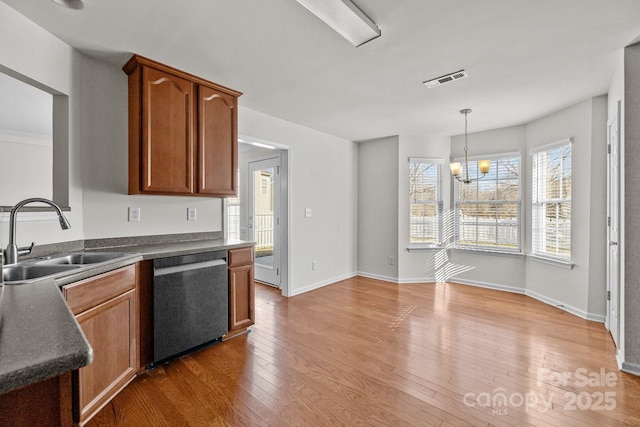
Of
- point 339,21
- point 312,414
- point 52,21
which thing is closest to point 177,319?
point 312,414

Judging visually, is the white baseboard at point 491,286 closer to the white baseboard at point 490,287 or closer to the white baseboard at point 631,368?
the white baseboard at point 490,287

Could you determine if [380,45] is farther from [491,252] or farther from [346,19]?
[491,252]

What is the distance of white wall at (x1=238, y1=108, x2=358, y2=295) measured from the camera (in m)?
4.22

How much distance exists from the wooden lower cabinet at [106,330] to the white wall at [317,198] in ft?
7.43

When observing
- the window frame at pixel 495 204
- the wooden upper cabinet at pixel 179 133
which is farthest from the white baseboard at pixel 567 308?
the wooden upper cabinet at pixel 179 133

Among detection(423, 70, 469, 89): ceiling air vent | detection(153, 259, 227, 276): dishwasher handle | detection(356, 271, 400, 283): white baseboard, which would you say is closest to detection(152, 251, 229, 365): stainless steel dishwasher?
detection(153, 259, 227, 276): dishwasher handle

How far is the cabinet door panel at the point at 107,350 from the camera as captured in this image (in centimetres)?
174

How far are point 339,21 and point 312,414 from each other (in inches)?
96.7

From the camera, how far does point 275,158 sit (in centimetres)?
452

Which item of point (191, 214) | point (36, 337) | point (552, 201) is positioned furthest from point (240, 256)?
point (552, 201)

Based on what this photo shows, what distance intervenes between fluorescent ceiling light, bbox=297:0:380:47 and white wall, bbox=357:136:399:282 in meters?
3.12

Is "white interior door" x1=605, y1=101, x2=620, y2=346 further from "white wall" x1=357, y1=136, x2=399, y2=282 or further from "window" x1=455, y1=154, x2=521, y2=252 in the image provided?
"white wall" x1=357, y1=136, x2=399, y2=282

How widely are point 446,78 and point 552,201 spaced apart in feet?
7.80

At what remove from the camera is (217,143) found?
296 centimetres
